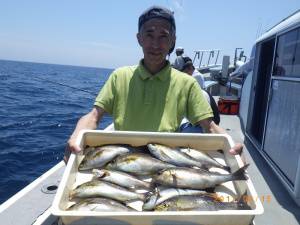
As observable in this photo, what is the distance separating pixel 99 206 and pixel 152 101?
1.19 meters

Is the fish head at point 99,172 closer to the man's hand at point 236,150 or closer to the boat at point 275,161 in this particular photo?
the man's hand at point 236,150

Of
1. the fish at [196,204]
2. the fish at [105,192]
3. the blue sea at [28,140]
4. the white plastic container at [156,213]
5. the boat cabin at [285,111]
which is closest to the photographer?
the white plastic container at [156,213]

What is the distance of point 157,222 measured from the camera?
147 centimetres

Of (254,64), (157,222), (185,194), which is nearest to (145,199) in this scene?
(185,194)

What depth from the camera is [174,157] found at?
211 cm

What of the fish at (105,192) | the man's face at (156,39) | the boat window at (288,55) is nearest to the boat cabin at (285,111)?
the boat window at (288,55)

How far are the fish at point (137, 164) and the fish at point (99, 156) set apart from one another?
42 mm

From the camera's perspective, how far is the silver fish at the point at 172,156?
6.77ft

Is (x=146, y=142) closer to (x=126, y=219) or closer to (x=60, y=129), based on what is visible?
(x=126, y=219)

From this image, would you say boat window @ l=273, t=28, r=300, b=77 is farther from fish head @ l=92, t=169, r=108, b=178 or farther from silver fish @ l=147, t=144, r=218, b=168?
fish head @ l=92, t=169, r=108, b=178

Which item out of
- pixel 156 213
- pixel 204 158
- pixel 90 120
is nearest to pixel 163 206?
pixel 156 213

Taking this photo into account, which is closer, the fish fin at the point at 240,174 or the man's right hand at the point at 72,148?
the fish fin at the point at 240,174

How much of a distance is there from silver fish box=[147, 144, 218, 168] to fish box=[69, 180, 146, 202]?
32 cm

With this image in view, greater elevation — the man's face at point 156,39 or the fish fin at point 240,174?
the man's face at point 156,39
